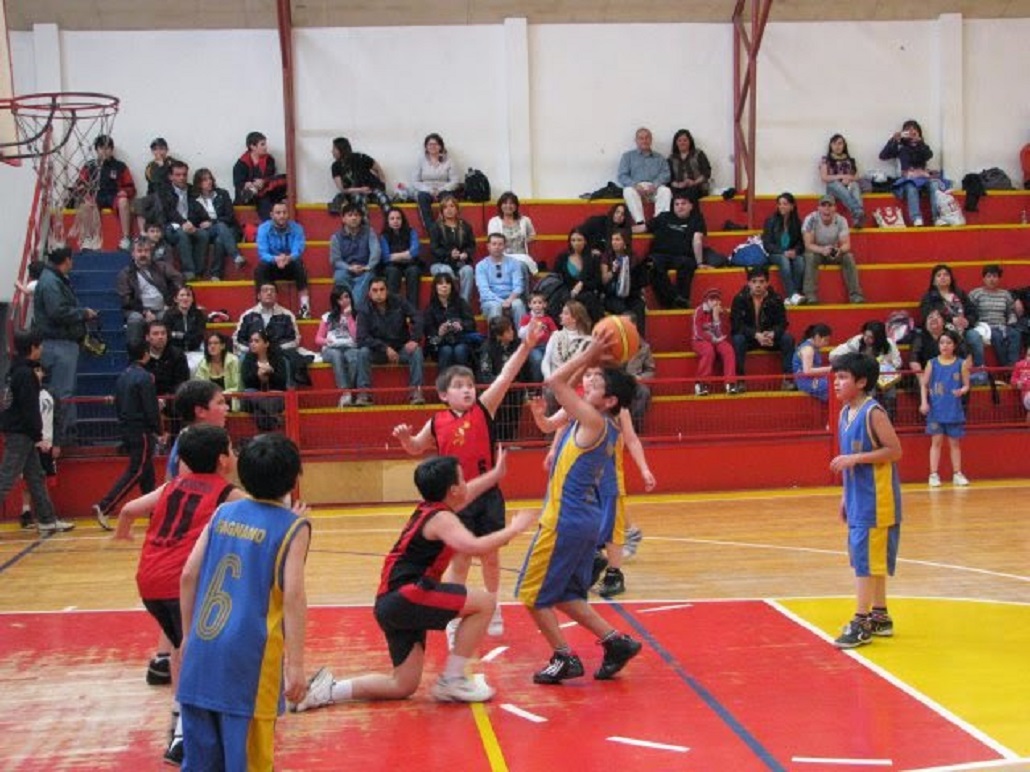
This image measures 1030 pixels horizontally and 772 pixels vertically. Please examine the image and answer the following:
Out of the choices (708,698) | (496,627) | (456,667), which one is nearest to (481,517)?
(496,627)

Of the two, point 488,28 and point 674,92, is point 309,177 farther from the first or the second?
point 674,92

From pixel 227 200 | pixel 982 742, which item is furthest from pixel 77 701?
pixel 227 200

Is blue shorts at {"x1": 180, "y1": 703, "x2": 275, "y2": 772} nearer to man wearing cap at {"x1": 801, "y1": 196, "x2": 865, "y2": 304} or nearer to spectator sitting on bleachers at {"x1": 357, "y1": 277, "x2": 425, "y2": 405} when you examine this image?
spectator sitting on bleachers at {"x1": 357, "y1": 277, "x2": 425, "y2": 405}

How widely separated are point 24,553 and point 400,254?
20.2 feet

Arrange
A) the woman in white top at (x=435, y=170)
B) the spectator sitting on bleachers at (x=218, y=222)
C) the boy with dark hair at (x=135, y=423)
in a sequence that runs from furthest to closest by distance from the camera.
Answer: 1. the woman in white top at (x=435, y=170)
2. the spectator sitting on bleachers at (x=218, y=222)
3. the boy with dark hair at (x=135, y=423)

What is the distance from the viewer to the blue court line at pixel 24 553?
10703 millimetres

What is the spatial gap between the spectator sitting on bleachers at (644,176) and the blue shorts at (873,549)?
35.4 ft

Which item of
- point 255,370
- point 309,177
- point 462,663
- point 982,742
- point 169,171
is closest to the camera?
point 982,742

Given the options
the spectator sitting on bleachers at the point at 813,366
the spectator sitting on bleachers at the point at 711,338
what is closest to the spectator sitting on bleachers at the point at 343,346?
the spectator sitting on bleachers at the point at 711,338

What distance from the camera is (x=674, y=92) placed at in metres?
18.6

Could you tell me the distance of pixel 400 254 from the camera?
15789mm

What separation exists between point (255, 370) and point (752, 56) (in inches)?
322

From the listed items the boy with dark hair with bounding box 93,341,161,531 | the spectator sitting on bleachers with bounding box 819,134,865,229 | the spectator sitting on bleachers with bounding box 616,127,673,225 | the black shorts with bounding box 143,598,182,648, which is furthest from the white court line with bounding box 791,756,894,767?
the spectator sitting on bleachers with bounding box 819,134,865,229

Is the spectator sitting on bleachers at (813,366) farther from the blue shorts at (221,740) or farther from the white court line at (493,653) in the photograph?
the blue shorts at (221,740)
